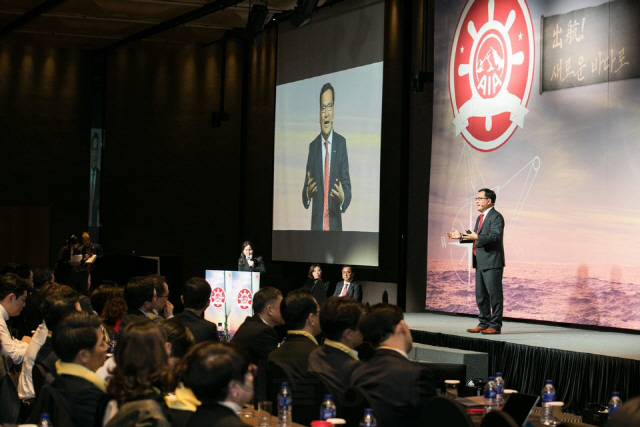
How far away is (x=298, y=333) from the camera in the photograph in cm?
438

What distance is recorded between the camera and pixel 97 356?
316 cm

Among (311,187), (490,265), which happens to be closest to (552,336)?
(490,265)

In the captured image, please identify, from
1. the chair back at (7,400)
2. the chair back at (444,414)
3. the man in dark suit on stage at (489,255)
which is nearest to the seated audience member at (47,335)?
the chair back at (7,400)

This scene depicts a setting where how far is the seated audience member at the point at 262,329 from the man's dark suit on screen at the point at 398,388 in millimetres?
1547

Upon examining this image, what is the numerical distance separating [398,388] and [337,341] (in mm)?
698

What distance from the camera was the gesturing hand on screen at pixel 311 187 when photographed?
1236 centimetres

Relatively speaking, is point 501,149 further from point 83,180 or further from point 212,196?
point 83,180

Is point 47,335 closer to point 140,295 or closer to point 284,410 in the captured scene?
point 140,295

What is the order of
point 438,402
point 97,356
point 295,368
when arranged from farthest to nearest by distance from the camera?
point 295,368 → point 97,356 → point 438,402

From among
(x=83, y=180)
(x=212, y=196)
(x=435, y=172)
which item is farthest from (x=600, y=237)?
(x=83, y=180)

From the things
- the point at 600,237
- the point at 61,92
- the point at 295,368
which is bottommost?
the point at 295,368

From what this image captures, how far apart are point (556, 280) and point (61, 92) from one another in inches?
398

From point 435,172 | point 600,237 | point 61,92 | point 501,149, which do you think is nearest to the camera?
point 600,237

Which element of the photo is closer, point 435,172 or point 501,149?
point 501,149
